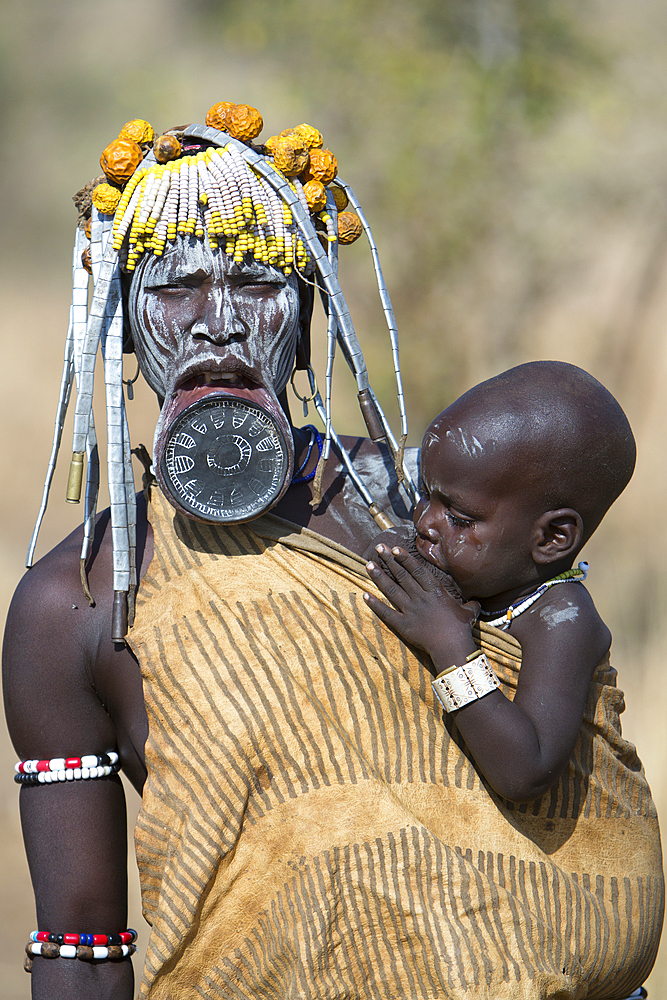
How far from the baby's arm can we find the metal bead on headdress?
25 centimetres

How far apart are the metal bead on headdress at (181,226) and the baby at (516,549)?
0.23 meters

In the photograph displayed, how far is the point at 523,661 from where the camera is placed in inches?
65.1

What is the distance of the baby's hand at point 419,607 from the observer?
1629 mm

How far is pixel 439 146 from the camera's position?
5316 millimetres

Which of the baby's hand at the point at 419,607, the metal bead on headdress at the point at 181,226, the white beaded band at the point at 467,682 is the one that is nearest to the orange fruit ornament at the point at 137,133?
Result: the metal bead on headdress at the point at 181,226

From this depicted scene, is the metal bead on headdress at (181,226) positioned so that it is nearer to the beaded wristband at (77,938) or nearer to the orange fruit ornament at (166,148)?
the orange fruit ornament at (166,148)

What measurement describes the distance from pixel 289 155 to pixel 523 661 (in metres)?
0.95

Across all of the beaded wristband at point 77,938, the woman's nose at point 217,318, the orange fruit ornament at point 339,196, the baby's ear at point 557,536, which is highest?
the orange fruit ornament at point 339,196

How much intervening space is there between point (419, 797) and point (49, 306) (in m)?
4.19

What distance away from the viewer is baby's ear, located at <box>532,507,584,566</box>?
Answer: 1670 mm

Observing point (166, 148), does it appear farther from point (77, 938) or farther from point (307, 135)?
point (77, 938)

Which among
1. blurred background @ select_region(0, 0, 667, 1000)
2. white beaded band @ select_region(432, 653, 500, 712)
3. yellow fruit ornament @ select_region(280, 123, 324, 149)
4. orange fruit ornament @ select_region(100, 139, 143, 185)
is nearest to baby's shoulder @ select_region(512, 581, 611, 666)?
white beaded band @ select_region(432, 653, 500, 712)

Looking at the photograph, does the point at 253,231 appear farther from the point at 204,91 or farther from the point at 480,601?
the point at 204,91

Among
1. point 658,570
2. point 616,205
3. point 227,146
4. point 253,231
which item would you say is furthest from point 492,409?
point 616,205
